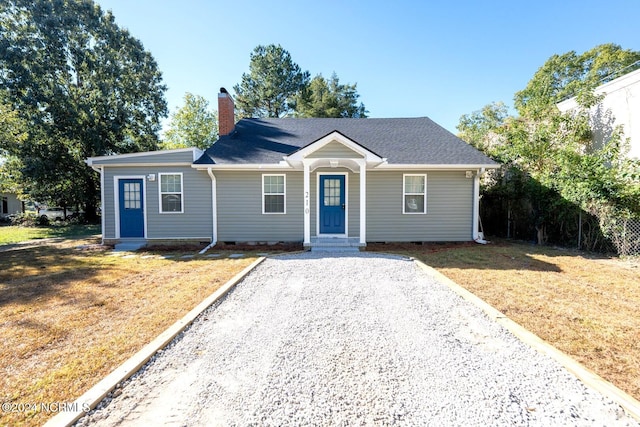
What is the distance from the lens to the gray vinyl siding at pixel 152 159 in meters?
9.40

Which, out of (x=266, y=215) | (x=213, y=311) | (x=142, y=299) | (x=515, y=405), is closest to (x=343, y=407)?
(x=515, y=405)

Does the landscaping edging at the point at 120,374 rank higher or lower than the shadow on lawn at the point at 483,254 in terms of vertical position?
lower

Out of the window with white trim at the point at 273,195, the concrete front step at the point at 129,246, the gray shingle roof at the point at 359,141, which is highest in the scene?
the gray shingle roof at the point at 359,141

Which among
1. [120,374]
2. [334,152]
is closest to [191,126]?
[334,152]

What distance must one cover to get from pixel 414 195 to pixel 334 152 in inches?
130

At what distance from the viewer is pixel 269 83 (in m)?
27.0

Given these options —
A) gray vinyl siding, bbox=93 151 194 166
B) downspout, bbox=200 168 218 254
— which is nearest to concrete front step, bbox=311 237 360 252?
downspout, bbox=200 168 218 254

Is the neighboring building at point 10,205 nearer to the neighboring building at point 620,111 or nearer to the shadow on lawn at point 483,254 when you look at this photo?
the shadow on lawn at point 483,254

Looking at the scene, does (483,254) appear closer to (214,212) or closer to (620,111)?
(620,111)

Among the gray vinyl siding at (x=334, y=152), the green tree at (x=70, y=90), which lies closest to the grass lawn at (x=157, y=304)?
the gray vinyl siding at (x=334, y=152)

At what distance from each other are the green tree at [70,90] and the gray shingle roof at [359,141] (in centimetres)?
1132

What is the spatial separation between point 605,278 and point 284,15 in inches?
568

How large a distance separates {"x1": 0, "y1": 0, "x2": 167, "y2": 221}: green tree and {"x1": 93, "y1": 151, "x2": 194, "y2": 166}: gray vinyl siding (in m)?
9.73

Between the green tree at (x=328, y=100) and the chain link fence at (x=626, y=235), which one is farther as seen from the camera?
the green tree at (x=328, y=100)
